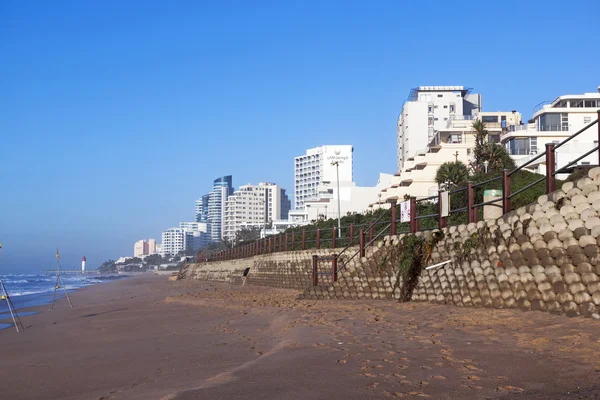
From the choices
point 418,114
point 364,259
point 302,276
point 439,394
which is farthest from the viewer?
point 418,114

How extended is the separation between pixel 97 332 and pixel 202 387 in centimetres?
902

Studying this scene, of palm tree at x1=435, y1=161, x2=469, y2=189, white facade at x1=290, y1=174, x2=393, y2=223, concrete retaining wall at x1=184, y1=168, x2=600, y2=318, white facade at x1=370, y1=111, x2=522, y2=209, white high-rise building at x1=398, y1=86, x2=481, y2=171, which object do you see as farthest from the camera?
white high-rise building at x1=398, y1=86, x2=481, y2=171

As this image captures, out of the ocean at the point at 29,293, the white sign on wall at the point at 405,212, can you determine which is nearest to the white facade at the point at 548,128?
the ocean at the point at 29,293

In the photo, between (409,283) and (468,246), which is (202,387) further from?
(409,283)

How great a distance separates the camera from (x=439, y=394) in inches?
215

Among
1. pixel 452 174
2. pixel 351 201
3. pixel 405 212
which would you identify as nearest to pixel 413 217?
pixel 405 212

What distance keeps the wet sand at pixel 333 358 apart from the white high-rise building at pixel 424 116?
8168 centimetres

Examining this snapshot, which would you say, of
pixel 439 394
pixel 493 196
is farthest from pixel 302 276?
pixel 439 394

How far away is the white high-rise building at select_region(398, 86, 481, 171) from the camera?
314 ft

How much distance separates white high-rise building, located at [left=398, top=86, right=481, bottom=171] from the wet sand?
268 feet

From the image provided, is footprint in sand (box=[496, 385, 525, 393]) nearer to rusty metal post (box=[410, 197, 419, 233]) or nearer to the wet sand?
the wet sand

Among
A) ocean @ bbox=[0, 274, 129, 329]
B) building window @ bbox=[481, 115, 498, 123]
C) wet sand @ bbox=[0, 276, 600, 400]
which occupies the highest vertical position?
building window @ bbox=[481, 115, 498, 123]

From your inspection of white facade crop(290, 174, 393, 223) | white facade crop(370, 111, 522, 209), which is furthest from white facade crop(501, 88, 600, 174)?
white facade crop(290, 174, 393, 223)

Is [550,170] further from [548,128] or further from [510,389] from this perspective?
[548,128]
